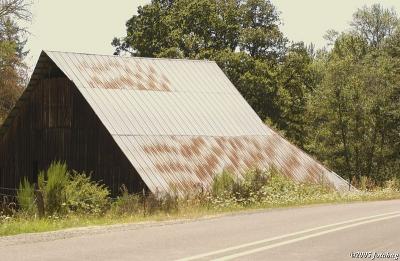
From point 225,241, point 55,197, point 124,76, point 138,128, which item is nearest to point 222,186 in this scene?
point 138,128

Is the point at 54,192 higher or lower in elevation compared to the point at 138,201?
higher

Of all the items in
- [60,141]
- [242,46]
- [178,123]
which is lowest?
[60,141]

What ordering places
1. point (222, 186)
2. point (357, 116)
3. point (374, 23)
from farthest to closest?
point (374, 23) < point (357, 116) < point (222, 186)

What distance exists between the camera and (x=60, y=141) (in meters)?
27.0

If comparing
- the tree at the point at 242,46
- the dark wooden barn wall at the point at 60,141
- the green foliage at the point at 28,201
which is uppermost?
the tree at the point at 242,46

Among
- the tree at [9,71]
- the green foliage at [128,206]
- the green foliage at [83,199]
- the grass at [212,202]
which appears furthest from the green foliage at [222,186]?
the tree at [9,71]

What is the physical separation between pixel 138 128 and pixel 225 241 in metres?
14.6

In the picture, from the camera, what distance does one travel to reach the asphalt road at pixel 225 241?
8.91 m

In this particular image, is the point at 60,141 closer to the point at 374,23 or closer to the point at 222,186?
the point at 222,186

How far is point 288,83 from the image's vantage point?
4925cm

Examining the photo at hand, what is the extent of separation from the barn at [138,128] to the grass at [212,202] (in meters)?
2.61

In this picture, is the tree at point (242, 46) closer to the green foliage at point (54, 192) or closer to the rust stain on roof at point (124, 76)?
the rust stain on roof at point (124, 76)

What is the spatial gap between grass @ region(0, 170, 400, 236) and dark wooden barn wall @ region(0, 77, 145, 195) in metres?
3.76

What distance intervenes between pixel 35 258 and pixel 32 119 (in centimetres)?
2097
